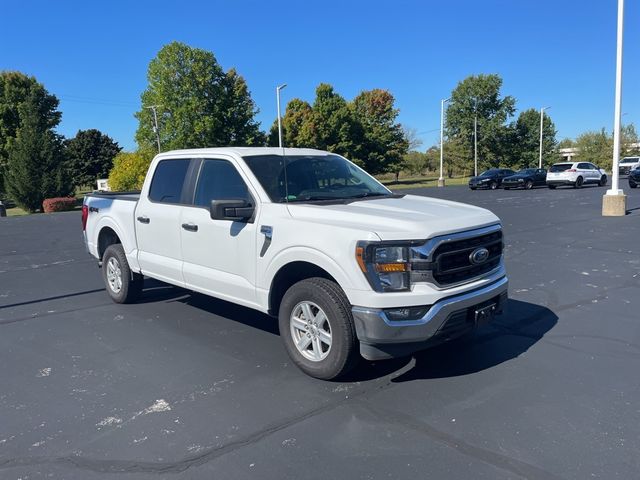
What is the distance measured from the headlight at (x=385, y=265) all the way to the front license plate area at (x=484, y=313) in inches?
28.0

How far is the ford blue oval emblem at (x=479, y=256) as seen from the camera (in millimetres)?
4035

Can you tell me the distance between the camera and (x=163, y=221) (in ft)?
18.3

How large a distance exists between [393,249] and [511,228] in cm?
1085

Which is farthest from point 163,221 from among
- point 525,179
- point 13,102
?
point 13,102

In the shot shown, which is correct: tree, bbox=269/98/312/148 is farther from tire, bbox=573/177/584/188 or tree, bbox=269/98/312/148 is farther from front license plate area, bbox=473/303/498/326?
front license plate area, bbox=473/303/498/326

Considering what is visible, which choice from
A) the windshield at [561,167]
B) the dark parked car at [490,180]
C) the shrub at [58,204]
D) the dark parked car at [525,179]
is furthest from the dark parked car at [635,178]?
the shrub at [58,204]

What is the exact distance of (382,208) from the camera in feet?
14.2

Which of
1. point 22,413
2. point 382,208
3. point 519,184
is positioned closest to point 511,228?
point 382,208

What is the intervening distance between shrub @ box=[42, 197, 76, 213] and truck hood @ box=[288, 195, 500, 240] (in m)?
29.1

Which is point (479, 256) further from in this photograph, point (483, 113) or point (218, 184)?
point (483, 113)

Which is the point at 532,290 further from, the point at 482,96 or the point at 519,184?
the point at 482,96

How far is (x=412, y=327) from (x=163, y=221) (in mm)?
3178

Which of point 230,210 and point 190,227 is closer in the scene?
point 230,210

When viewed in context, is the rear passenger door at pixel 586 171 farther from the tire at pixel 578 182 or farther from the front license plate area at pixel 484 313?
the front license plate area at pixel 484 313
